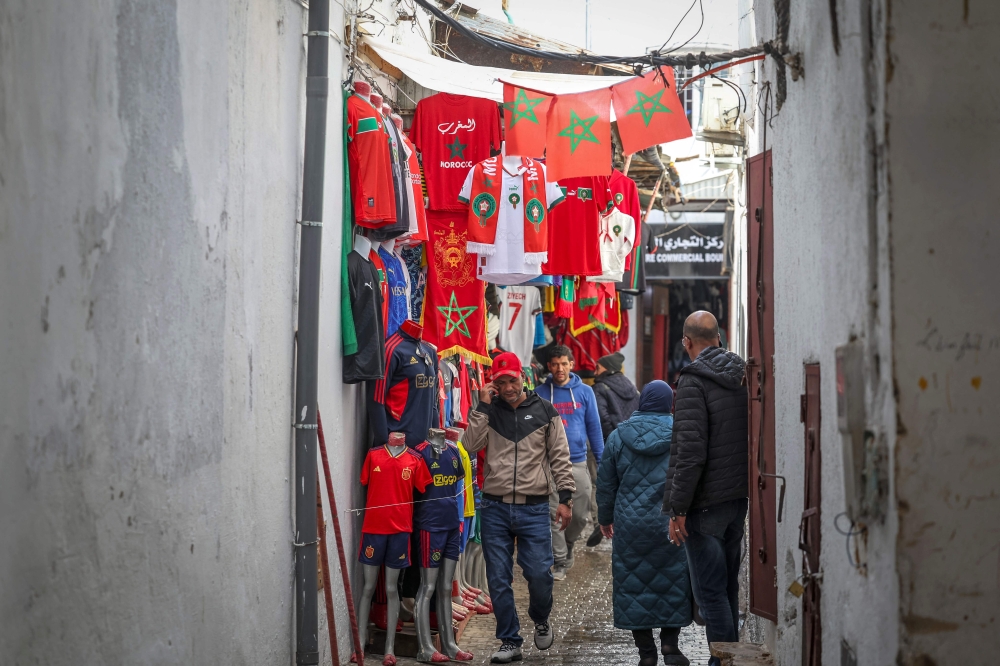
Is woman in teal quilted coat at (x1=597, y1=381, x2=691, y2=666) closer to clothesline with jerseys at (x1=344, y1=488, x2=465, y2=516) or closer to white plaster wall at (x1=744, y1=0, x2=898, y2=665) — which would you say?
clothesline with jerseys at (x1=344, y1=488, x2=465, y2=516)

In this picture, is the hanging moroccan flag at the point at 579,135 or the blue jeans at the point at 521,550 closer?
the hanging moroccan flag at the point at 579,135

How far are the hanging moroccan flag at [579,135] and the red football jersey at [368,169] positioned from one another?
1.26 meters

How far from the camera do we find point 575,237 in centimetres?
962

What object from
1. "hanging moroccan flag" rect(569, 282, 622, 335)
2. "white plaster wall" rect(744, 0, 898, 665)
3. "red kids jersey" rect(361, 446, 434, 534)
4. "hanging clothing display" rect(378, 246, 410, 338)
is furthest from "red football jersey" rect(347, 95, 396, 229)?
"hanging moroccan flag" rect(569, 282, 622, 335)

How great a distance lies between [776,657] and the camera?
17.3ft

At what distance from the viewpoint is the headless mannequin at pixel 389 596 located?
6.91m

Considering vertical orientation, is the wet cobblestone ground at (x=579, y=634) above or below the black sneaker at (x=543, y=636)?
below

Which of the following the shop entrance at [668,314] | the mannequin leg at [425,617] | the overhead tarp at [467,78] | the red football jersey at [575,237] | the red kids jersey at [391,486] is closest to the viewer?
the red kids jersey at [391,486]

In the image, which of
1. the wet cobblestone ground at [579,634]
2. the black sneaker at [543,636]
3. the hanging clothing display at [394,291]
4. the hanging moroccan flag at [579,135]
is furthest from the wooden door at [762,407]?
the hanging clothing display at [394,291]

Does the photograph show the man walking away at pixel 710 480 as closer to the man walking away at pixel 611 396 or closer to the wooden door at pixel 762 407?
the wooden door at pixel 762 407

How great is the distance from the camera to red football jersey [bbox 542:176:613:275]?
31.5ft

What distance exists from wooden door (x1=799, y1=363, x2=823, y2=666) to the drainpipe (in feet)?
9.00

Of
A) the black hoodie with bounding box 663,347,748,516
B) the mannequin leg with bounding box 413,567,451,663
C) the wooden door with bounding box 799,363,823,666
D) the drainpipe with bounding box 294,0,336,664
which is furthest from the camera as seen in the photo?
the mannequin leg with bounding box 413,567,451,663

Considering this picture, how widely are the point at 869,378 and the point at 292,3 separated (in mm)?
4024
